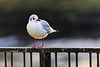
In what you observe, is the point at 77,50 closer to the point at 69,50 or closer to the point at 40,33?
the point at 69,50

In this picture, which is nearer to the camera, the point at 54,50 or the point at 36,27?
the point at 54,50

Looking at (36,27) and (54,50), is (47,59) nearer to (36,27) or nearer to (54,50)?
(54,50)

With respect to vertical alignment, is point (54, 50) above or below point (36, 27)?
below

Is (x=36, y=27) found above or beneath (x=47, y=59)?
above

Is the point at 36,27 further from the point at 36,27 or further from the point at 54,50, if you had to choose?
the point at 54,50

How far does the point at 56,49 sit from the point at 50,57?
0.12 m

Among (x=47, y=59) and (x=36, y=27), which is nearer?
(x=47, y=59)

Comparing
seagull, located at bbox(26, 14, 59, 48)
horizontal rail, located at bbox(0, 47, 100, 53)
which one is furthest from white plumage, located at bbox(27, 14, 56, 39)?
horizontal rail, located at bbox(0, 47, 100, 53)

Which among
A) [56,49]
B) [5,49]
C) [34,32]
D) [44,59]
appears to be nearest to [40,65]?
[44,59]

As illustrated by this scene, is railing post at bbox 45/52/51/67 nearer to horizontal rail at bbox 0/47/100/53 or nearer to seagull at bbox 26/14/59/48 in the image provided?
horizontal rail at bbox 0/47/100/53

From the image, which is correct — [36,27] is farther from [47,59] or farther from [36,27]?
[47,59]

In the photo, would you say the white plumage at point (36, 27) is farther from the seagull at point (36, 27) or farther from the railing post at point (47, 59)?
the railing post at point (47, 59)

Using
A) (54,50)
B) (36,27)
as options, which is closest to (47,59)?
(54,50)

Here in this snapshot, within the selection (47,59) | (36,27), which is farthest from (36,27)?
(47,59)
